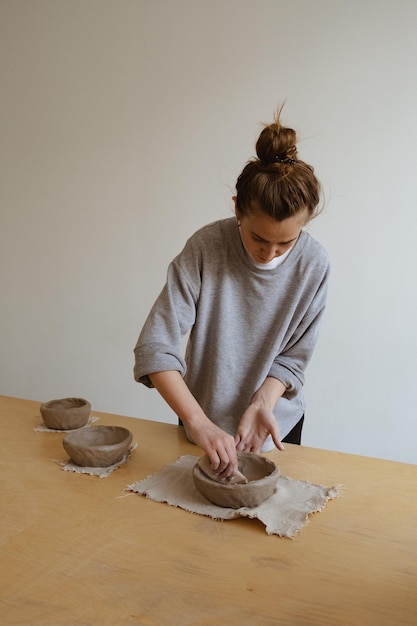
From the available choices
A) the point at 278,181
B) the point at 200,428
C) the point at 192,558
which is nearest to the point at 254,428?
the point at 200,428

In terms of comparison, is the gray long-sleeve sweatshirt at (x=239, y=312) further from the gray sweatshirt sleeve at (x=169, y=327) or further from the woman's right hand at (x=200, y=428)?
the woman's right hand at (x=200, y=428)

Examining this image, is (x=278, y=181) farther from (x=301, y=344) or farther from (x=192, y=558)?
(x=192, y=558)

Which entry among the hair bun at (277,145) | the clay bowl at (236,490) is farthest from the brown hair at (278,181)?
the clay bowl at (236,490)

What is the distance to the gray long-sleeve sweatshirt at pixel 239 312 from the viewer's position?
135 centimetres

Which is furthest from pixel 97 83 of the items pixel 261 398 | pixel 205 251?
A: pixel 261 398

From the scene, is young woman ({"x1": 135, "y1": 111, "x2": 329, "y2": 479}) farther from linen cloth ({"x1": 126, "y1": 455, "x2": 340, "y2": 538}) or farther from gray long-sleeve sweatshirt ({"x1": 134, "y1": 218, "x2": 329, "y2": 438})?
linen cloth ({"x1": 126, "y1": 455, "x2": 340, "y2": 538})

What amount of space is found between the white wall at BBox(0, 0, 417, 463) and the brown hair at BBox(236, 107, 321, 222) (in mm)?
1251

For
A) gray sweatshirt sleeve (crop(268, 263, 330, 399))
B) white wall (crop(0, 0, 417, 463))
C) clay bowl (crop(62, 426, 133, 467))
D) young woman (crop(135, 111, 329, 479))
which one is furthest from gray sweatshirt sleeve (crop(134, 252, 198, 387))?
white wall (crop(0, 0, 417, 463))

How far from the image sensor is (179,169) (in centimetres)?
264

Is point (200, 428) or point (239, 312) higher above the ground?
point (239, 312)

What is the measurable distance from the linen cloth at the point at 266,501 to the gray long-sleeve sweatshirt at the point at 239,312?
290 millimetres

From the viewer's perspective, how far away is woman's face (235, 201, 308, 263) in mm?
1176

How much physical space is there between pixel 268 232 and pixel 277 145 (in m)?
0.19

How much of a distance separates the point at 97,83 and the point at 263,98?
93cm
